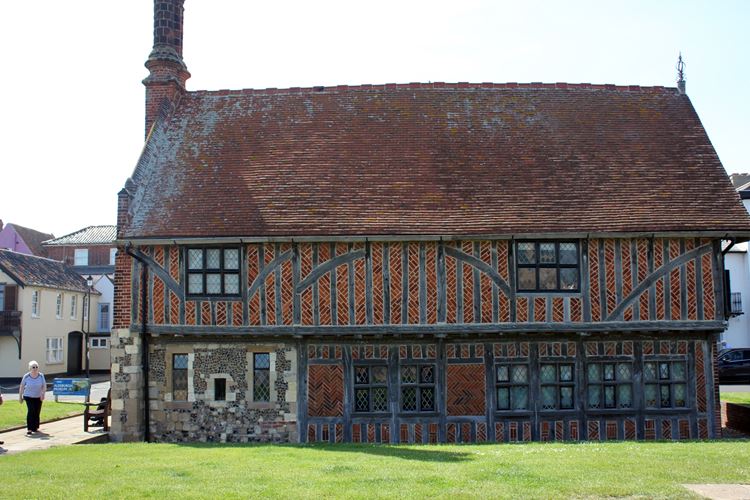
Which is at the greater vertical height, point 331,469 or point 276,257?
point 276,257

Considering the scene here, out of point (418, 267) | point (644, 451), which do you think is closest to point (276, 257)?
point (418, 267)

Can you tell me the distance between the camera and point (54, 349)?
40531 mm

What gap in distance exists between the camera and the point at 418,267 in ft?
53.0

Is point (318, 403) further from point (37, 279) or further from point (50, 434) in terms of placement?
point (37, 279)

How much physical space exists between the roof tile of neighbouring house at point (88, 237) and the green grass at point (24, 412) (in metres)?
33.4

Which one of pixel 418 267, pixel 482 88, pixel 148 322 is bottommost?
pixel 148 322

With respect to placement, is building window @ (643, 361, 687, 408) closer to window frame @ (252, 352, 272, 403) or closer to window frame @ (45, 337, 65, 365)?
window frame @ (252, 352, 272, 403)

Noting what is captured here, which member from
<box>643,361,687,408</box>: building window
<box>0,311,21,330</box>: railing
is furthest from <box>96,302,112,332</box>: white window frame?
<box>643,361,687,408</box>: building window

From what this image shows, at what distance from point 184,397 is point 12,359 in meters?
25.1

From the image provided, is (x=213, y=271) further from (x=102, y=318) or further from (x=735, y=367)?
(x=102, y=318)

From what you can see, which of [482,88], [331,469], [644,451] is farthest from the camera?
[482,88]

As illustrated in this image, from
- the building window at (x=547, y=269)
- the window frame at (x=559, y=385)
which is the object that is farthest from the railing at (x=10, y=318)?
the window frame at (x=559, y=385)

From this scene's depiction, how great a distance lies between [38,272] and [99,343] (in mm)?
6592

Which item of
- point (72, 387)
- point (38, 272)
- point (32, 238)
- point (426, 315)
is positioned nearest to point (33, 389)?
point (72, 387)
